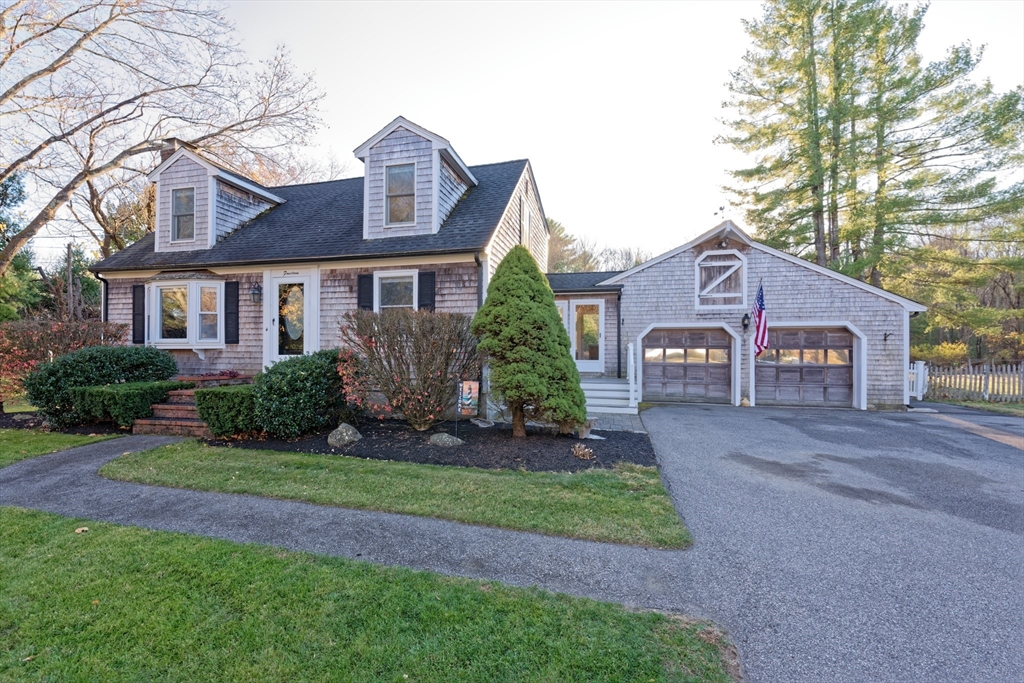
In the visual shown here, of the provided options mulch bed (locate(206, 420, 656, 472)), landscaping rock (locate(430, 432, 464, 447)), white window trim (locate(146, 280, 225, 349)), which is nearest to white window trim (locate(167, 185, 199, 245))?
white window trim (locate(146, 280, 225, 349))

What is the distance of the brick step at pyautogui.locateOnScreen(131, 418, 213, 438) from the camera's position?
7172 millimetres

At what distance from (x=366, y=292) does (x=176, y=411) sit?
4133 mm

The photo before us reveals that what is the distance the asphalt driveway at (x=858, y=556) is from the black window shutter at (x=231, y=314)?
977cm

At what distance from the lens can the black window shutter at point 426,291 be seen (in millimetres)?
8704

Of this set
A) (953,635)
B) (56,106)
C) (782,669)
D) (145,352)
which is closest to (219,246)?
(145,352)

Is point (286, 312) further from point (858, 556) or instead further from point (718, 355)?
point (718, 355)

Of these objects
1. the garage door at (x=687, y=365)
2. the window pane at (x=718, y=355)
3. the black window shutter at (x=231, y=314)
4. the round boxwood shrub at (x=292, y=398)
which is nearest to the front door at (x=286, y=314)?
the black window shutter at (x=231, y=314)

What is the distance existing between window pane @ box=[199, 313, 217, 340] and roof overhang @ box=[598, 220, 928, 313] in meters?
10.3

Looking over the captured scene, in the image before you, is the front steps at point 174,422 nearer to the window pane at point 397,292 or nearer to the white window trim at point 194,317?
the white window trim at point 194,317

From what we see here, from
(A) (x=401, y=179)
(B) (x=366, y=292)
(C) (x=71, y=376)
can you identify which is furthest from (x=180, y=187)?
(B) (x=366, y=292)

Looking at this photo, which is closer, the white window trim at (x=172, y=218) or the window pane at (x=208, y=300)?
the window pane at (x=208, y=300)

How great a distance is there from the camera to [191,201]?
34.7 feet

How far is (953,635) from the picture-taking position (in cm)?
236

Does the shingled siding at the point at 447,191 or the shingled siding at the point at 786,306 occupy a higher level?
the shingled siding at the point at 447,191
